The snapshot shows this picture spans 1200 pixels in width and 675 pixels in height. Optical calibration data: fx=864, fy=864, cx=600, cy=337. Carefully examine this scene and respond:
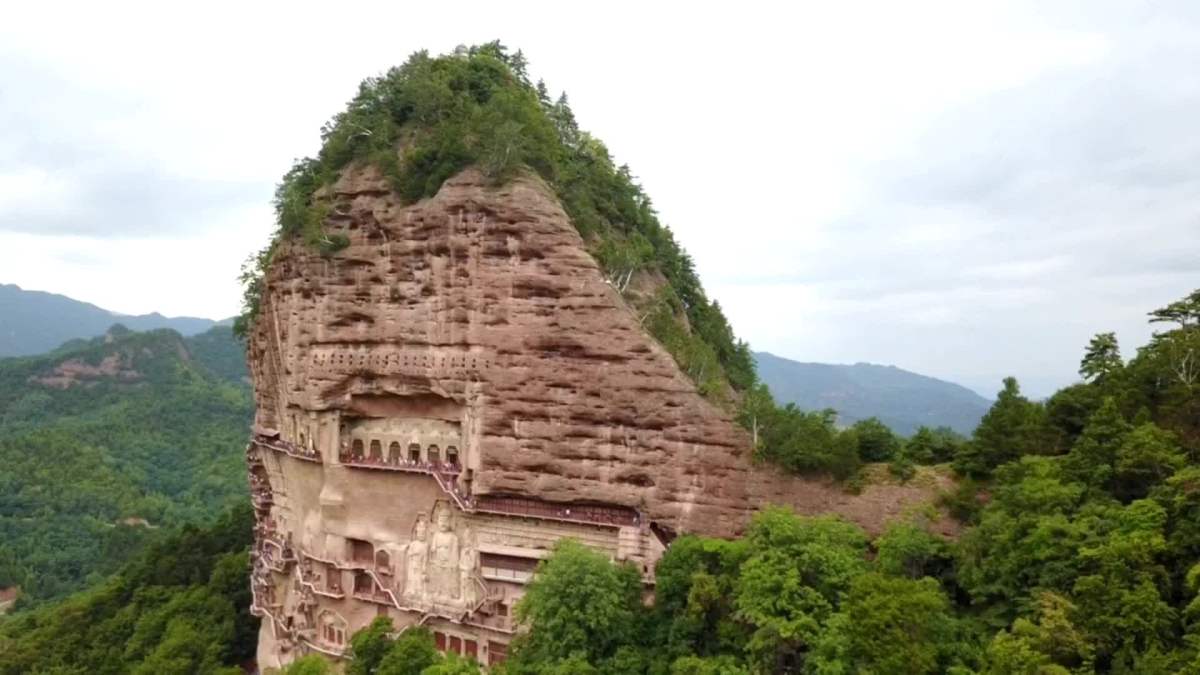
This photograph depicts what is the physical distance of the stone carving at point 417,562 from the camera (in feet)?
80.2

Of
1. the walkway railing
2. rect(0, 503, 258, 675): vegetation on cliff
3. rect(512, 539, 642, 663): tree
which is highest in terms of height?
the walkway railing

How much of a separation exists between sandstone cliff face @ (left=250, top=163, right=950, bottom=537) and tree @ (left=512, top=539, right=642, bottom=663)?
198cm

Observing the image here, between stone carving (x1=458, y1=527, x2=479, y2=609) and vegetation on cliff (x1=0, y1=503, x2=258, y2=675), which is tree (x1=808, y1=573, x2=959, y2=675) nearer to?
stone carving (x1=458, y1=527, x2=479, y2=609)

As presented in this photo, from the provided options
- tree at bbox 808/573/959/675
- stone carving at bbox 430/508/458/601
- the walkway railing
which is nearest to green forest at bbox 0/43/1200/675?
tree at bbox 808/573/959/675

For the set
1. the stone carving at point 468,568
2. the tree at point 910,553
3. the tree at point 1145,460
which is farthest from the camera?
the stone carving at point 468,568

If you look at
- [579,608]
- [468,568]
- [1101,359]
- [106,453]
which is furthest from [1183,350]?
[106,453]

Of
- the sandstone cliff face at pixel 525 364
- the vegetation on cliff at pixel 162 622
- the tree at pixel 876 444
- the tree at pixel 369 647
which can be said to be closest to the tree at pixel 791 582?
the sandstone cliff face at pixel 525 364

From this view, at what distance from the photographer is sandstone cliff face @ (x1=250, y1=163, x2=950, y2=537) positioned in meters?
22.0

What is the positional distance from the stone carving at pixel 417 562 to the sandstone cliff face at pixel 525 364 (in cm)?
277

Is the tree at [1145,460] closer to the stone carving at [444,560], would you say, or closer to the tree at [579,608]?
the tree at [579,608]

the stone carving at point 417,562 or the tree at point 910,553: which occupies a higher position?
the tree at point 910,553

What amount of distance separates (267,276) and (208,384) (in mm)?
85301

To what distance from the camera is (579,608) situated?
20.4 m

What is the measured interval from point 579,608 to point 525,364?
6389mm
